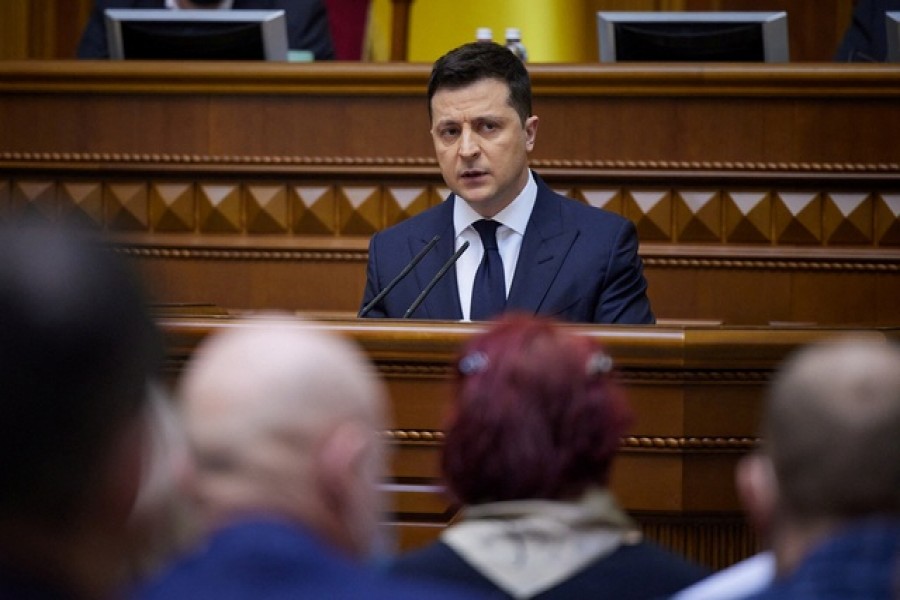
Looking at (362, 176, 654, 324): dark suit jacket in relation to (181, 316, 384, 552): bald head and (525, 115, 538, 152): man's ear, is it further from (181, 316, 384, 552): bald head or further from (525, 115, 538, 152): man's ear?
(181, 316, 384, 552): bald head

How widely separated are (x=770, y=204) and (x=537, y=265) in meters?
1.18

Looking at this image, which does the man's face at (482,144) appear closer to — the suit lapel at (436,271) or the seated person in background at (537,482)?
the suit lapel at (436,271)

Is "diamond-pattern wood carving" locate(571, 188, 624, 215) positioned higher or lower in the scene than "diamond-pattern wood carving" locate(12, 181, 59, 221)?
lower

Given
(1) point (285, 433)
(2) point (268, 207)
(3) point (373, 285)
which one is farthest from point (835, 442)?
(2) point (268, 207)

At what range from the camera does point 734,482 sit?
2854mm

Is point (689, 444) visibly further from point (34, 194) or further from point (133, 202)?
point (34, 194)

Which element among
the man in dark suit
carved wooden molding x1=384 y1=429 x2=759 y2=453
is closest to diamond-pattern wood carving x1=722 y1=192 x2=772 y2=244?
the man in dark suit

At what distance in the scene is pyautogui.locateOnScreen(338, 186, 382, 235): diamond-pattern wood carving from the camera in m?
4.99

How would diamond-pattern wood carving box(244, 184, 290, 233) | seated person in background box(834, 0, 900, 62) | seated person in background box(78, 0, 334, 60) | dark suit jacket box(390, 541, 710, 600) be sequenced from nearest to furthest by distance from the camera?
1. dark suit jacket box(390, 541, 710, 600)
2. diamond-pattern wood carving box(244, 184, 290, 233)
3. seated person in background box(834, 0, 900, 62)
4. seated person in background box(78, 0, 334, 60)

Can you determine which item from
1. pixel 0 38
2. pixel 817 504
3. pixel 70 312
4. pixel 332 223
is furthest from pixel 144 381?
pixel 0 38

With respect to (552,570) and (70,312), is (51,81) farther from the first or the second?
(70,312)

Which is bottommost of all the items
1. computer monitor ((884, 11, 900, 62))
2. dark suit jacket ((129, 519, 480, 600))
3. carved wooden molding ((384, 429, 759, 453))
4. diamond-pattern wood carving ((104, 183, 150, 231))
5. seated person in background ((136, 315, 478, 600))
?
carved wooden molding ((384, 429, 759, 453))

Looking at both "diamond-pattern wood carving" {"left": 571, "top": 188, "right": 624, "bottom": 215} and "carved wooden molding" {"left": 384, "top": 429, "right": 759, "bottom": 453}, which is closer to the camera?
"carved wooden molding" {"left": 384, "top": 429, "right": 759, "bottom": 453}

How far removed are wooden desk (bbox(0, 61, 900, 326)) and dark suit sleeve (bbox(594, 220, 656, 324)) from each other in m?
0.83
